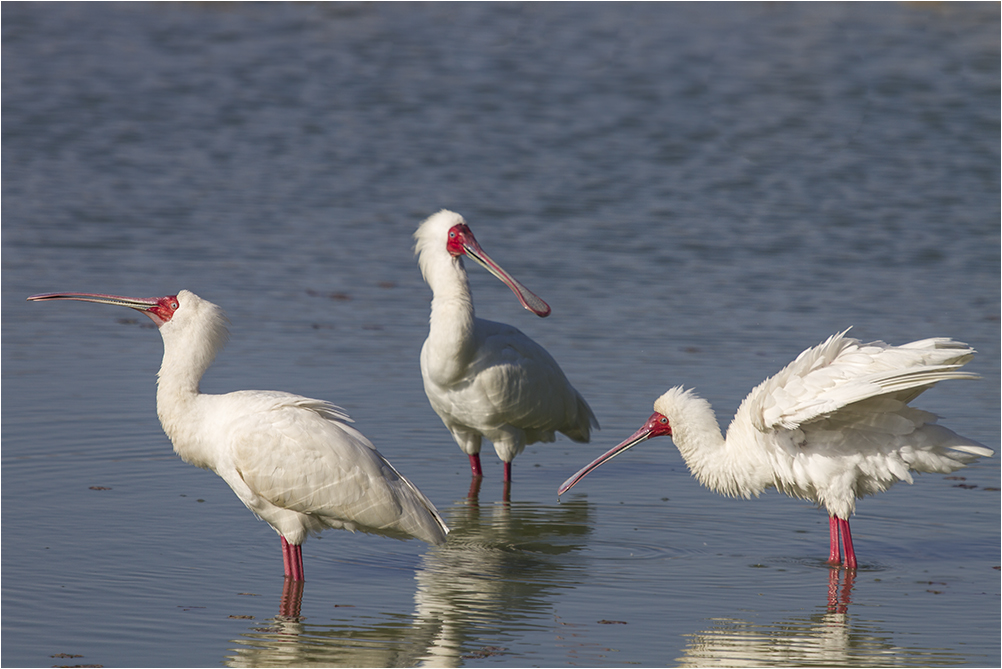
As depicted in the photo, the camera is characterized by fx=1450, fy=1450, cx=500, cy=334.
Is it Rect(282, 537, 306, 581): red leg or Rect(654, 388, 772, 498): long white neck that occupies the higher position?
Rect(654, 388, 772, 498): long white neck

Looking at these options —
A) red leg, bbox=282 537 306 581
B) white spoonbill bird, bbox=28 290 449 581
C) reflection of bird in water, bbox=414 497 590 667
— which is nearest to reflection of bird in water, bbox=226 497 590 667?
reflection of bird in water, bbox=414 497 590 667

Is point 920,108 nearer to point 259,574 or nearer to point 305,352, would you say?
point 305,352

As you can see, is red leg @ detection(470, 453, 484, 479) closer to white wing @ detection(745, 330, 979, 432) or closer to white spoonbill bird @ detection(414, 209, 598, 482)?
white spoonbill bird @ detection(414, 209, 598, 482)

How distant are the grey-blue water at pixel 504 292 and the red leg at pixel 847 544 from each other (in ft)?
0.28

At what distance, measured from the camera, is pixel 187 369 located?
7176 mm

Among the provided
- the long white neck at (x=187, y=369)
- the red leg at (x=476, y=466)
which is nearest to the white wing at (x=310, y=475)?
the long white neck at (x=187, y=369)

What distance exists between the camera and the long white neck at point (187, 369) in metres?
7.12

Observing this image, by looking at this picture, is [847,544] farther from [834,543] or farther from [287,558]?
[287,558]

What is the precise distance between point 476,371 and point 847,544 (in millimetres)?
2980

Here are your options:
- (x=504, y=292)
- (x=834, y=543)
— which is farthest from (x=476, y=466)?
(x=504, y=292)

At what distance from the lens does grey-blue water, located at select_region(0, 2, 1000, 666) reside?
22.3 ft

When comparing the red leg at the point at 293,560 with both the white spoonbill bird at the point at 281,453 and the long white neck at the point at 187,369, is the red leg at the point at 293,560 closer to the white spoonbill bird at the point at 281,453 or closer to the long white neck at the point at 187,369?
the white spoonbill bird at the point at 281,453

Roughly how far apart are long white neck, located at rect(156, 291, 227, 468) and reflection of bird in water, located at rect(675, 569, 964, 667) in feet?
8.52

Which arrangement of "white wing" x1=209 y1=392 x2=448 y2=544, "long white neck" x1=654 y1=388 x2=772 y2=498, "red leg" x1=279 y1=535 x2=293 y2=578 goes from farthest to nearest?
"long white neck" x1=654 y1=388 x2=772 y2=498 < "red leg" x1=279 y1=535 x2=293 y2=578 < "white wing" x1=209 y1=392 x2=448 y2=544
